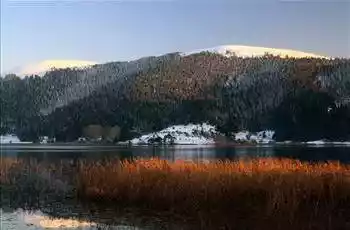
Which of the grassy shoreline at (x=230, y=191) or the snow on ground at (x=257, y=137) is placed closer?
the grassy shoreline at (x=230, y=191)

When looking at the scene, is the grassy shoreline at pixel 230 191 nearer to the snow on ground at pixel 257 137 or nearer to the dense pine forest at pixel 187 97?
the snow on ground at pixel 257 137

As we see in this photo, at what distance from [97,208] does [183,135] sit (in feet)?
5.34

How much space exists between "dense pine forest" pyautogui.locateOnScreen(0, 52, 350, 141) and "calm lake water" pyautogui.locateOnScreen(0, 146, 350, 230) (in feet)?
0.84

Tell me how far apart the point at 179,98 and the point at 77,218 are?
7.30 ft

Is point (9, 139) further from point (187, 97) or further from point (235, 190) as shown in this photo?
point (235, 190)

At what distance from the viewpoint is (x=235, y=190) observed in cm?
634

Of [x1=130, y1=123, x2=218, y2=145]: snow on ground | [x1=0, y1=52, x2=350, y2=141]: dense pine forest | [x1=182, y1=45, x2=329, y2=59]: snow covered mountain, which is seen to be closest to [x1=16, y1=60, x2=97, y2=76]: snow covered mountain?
[x1=0, y1=52, x2=350, y2=141]: dense pine forest

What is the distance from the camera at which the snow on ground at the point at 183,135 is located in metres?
7.14

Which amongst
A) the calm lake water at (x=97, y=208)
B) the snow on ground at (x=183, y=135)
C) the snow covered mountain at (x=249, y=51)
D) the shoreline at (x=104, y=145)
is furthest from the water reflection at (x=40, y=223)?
the snow covered mountain at (x=249, y=51)

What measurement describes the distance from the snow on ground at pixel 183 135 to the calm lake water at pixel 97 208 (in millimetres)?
150

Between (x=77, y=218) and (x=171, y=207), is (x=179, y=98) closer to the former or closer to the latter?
(x=171, y=207)

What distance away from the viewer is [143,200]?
21.8ft

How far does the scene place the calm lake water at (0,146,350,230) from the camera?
5.71 m

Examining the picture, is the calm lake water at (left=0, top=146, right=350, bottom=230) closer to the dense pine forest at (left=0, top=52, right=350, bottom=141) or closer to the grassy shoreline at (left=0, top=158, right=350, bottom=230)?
the grassy shoreline at (left=0, top=158, right=350, bottom=230)
